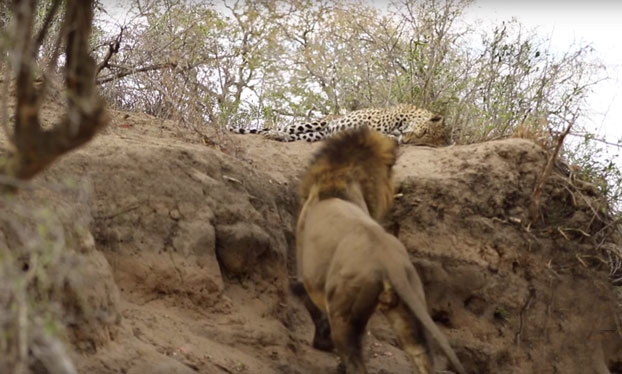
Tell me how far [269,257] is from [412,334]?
256 cm

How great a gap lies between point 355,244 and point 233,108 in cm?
617

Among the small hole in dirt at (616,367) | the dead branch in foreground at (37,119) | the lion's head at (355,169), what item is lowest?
the small hole in dirt at (616,367)

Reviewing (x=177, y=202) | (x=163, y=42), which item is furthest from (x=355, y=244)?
(x=163, y=42)

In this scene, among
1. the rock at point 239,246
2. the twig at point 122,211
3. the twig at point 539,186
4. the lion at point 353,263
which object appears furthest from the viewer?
the twig at point 539,186

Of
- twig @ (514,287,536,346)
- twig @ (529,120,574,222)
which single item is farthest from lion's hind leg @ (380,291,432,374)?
twig @ (529,120,574,222)

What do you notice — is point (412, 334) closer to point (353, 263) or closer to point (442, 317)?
point (353, 263)

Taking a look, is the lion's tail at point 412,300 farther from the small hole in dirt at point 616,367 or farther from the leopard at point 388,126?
the leopard at point 388,126

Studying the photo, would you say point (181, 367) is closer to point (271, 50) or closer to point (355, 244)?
point (355, 244)

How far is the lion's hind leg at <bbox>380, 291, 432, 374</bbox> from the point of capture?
21.7ft

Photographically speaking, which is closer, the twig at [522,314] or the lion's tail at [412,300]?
the lion's tail at [412,300]

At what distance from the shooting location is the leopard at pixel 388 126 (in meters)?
12.5

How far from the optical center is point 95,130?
371 cm

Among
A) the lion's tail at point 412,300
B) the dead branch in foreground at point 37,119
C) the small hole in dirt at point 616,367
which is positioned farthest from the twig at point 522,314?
the dead branch in foreground at point 37,119

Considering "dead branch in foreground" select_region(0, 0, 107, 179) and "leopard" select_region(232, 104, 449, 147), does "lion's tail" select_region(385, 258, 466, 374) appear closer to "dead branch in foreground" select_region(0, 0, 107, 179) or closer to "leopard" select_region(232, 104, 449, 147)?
"dead branch in foreground" select_region(0, 0, 107, 179)
